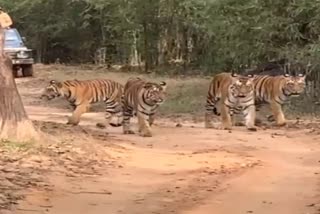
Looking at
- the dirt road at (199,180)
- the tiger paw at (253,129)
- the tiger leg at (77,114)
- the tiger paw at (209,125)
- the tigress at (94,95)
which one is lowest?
the tiger paw at (209,125)

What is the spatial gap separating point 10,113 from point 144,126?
3.71 meters

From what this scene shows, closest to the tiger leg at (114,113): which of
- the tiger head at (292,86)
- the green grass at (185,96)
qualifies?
the green grass at (185,96)

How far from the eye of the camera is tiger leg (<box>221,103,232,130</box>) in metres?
14.6

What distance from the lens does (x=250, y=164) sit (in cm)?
992

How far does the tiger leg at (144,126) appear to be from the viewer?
43.5 ft

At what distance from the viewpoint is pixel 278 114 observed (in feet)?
49.5

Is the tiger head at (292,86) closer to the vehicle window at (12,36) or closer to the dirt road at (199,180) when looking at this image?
the dirt road at (199,180)

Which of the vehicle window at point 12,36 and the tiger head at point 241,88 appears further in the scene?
the vehicle window at point 12,36

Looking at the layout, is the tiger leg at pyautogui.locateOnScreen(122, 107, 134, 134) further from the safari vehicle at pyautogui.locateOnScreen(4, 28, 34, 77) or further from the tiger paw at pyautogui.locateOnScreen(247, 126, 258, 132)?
the safari vehicle at pyautogui.locateOnScreen(4, 28, 34, 77)

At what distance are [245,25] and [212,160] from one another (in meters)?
8.92

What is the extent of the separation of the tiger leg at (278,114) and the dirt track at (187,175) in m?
1.12

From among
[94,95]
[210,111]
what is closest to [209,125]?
[210,111]

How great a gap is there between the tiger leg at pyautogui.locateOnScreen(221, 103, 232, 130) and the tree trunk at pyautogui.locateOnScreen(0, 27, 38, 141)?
5.25m

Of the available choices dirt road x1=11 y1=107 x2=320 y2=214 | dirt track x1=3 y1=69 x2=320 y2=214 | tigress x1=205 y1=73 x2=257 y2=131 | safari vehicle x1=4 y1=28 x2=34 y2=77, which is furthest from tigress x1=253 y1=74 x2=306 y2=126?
safari vehicle x1=4 y1=28 x2=34 y2=77
